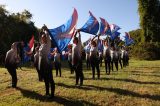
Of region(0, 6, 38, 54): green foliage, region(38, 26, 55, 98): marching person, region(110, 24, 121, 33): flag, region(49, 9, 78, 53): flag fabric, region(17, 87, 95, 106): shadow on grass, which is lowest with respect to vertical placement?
region(17, 87, 95, 106): shadow on grass

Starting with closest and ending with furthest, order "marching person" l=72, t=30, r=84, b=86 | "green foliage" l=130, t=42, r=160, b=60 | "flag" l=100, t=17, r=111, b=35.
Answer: "marching person" l=72, t=30, r=84, b=86
"flag" l=100, t=17, r=111, b=35
"green foliage" l=130, t=42, r=160, b=60

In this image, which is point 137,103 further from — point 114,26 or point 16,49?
point 114,26

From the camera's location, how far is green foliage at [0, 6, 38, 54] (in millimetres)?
59034

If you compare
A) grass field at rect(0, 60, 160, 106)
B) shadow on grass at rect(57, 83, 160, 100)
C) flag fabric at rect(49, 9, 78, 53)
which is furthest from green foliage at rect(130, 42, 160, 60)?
shadow on grass at rect(57, 83, 160, 100)

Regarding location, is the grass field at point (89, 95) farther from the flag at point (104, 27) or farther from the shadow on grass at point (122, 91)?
the flag at point (104, 27)

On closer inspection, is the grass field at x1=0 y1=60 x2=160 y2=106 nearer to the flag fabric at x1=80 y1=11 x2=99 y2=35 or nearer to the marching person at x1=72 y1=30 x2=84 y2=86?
the marching person at x1=72 y1=30 x2=84 y2=86

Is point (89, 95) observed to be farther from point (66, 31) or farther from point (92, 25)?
point (92, 25)

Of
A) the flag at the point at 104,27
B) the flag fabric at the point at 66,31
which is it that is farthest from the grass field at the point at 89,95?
the flag at the point at 104,27

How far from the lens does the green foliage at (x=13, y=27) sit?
59034 millimetres

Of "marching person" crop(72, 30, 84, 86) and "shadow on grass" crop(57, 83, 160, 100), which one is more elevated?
"marching person" crop(72, 30, 84, 86)

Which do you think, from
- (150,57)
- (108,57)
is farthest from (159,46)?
(108,57)

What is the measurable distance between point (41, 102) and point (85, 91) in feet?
8.14

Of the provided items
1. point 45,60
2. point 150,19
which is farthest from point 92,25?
point 150,19

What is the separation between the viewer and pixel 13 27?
62406 mm
